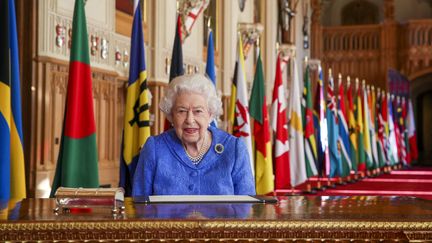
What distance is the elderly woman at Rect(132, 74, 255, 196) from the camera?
3.55 meters

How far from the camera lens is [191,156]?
A: 143 inches

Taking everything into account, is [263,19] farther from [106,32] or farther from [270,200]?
[270,200]

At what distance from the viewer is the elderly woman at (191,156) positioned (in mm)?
3553

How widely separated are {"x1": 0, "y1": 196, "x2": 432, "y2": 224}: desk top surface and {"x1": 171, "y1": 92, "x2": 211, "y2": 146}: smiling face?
0.56 m

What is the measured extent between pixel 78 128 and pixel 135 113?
41.0 inches

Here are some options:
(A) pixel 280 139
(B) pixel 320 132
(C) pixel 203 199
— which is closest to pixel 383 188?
(B) pixel 320 132

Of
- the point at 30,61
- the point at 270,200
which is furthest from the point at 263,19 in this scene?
the point at 270,200

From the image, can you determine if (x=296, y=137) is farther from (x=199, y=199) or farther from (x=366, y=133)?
(x=199, y=199)

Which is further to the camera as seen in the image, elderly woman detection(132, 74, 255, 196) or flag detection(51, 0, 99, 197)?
flag detection(51, 0, 99, 197)

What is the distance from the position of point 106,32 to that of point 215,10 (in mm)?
6704

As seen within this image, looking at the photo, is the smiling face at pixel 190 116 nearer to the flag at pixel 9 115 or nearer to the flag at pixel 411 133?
the flag at pixel 9 115

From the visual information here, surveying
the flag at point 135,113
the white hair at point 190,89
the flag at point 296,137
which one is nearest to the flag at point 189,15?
the flag at point 296,137

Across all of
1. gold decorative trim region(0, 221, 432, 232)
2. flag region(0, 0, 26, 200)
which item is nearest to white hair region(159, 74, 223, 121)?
gold decorative trim region(0, 221, 432, 232)

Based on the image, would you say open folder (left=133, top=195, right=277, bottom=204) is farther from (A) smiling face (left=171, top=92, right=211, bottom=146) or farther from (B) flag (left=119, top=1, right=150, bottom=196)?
(B) flag (left=119, top=1, right=150, bottom=196)
